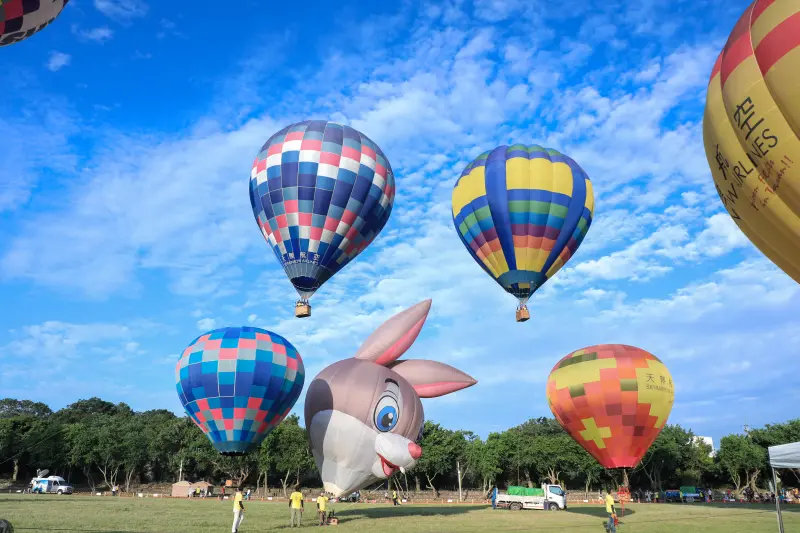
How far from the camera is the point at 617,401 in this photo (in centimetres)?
2258

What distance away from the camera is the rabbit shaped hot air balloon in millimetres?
18156

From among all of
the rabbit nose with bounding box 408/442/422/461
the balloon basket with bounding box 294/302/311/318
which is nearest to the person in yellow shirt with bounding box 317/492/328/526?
the rabbit nose with bounding box 408/442/422/461

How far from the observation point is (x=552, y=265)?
2556cm

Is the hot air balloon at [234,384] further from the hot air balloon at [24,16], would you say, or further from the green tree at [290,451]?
the green tree at [290,451]

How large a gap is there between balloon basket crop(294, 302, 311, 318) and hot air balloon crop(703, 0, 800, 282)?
16.8 metres

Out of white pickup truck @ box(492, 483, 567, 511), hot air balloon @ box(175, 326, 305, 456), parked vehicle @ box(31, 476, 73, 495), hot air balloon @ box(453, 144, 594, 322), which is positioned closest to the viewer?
hot air balloon @ box(175, 326, 305, 456)

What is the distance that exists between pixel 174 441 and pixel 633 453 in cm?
5152

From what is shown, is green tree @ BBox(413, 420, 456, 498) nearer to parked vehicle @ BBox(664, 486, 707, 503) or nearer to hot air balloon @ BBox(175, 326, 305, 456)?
parked vehicle @ BBox(664, 486, 707, 503)

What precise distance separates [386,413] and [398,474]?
44519 millimetres

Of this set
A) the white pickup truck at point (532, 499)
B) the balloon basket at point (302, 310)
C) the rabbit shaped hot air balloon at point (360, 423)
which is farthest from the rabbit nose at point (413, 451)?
the white pickup truck at point (532, 499)

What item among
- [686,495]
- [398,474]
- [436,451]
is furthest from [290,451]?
[686,495]

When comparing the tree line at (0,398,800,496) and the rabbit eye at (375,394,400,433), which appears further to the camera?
the tree line at (0,398,800,496)

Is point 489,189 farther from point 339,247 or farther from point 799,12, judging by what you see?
point 799,12

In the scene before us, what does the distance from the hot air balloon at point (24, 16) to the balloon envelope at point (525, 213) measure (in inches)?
706
